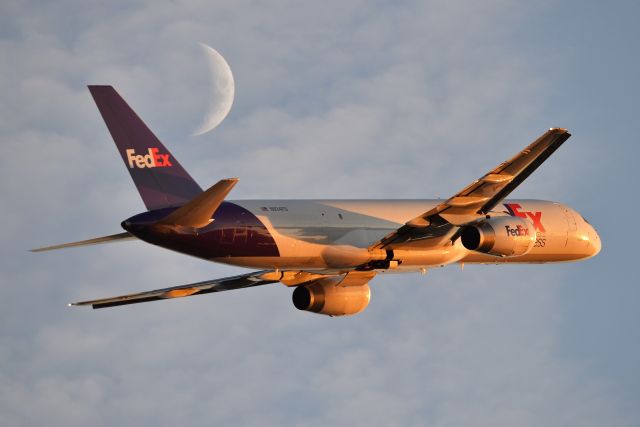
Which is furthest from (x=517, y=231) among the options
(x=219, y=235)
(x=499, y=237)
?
(x=219, y=235)

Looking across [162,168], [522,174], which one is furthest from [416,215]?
[162,168]

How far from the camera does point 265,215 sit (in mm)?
51188

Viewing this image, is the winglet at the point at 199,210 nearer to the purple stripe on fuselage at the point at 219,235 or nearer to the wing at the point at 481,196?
the purple stripe on fuselage at the point at 219,235

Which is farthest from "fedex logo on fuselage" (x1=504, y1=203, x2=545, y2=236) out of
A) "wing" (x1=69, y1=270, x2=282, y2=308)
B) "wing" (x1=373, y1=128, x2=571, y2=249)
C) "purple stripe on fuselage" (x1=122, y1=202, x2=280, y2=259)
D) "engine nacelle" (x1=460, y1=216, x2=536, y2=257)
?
"purple stripe on fuselage" (x1=122, y1=202, x2=280, y2=259)

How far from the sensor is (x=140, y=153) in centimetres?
4944

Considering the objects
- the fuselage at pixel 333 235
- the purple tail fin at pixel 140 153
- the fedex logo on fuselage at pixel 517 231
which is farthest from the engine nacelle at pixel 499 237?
the purple tail fin at pixel 140 153

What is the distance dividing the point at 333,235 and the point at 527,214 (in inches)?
399

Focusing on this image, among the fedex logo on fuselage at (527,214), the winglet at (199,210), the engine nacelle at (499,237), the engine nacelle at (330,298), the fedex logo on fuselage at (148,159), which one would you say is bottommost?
the engine nacelle at (330,298)

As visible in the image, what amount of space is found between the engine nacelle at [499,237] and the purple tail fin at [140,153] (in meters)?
10.9

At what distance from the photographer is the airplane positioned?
48.6 m

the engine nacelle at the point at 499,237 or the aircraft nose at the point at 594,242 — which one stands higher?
the aircraft nose at the point at 594,242

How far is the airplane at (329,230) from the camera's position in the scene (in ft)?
159

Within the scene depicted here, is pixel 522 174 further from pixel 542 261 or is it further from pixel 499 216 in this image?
pixel 542 261

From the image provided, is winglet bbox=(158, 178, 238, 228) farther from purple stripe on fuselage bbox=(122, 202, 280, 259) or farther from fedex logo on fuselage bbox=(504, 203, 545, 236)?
fedex logo on fuselage bbox=(504, 203, 545, 236)
